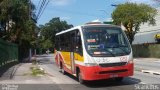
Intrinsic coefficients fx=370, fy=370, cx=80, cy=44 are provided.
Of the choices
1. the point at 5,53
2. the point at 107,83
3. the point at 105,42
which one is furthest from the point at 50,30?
the point at 105,42

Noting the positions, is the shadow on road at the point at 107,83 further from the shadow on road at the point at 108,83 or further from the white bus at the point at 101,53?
the white bus at the point at 101,53

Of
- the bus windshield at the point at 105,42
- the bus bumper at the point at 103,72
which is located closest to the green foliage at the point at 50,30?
the bus windshield at the point at 105,42

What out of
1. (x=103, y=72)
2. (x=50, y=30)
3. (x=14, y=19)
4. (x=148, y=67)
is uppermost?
(x=50, y=30)

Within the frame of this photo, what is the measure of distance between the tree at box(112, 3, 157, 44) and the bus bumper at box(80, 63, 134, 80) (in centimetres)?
4124

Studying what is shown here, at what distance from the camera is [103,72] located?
1480 cm

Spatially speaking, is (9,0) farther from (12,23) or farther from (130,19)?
(130,19)

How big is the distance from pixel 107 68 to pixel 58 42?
29.0 feet

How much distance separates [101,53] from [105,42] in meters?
0.69

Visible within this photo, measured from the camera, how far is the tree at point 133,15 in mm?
55875

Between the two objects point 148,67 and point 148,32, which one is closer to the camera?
point 148,67

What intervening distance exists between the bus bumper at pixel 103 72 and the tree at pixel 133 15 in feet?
135

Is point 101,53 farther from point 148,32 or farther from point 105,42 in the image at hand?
point 148,32

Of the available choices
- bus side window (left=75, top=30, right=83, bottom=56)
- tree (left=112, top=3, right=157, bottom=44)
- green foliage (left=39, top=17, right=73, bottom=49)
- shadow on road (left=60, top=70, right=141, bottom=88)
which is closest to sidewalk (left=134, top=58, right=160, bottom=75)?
shadow on road (left=60, top=70, right=141, bottom=88)

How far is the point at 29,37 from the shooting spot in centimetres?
5259
